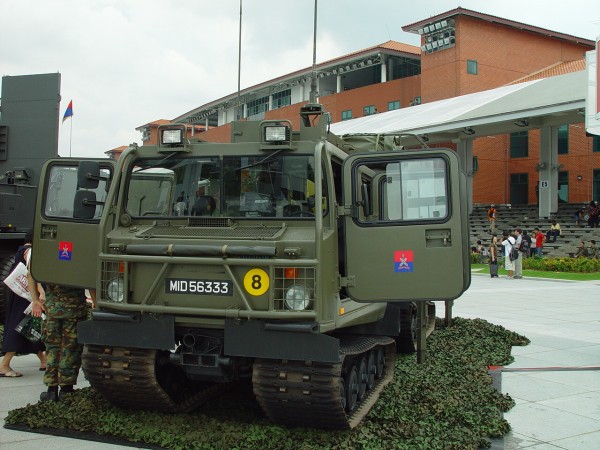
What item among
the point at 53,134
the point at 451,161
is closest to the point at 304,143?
the point at 451,161

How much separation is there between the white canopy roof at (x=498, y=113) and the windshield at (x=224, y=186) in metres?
26.4

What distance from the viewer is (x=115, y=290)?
646cm

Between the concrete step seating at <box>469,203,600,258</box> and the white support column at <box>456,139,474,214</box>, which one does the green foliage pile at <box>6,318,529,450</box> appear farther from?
the white support column at <box>456,139,474,214</box>

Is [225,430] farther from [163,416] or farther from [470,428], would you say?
[470,428]

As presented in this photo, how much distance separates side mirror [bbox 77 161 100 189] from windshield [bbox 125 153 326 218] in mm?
362

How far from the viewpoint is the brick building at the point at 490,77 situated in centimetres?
4897

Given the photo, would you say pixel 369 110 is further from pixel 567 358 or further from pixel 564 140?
pixel 567 358

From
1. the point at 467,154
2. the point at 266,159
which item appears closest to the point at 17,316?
the point at 266,159

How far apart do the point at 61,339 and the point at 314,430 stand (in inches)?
118

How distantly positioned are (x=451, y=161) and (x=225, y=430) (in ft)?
10.2

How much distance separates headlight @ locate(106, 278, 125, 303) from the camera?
6422 millimetres

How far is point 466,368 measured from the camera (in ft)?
29.5

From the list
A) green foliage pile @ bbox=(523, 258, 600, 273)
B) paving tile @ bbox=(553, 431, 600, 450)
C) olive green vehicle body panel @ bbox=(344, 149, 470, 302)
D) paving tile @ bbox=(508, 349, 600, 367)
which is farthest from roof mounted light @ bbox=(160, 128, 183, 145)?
green foliage pile @ bbox=(523, 258, 600, 273)

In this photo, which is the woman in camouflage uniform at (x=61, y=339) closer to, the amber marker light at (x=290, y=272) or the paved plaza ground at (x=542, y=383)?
the paved plaza ground at (x=542, y=383)
